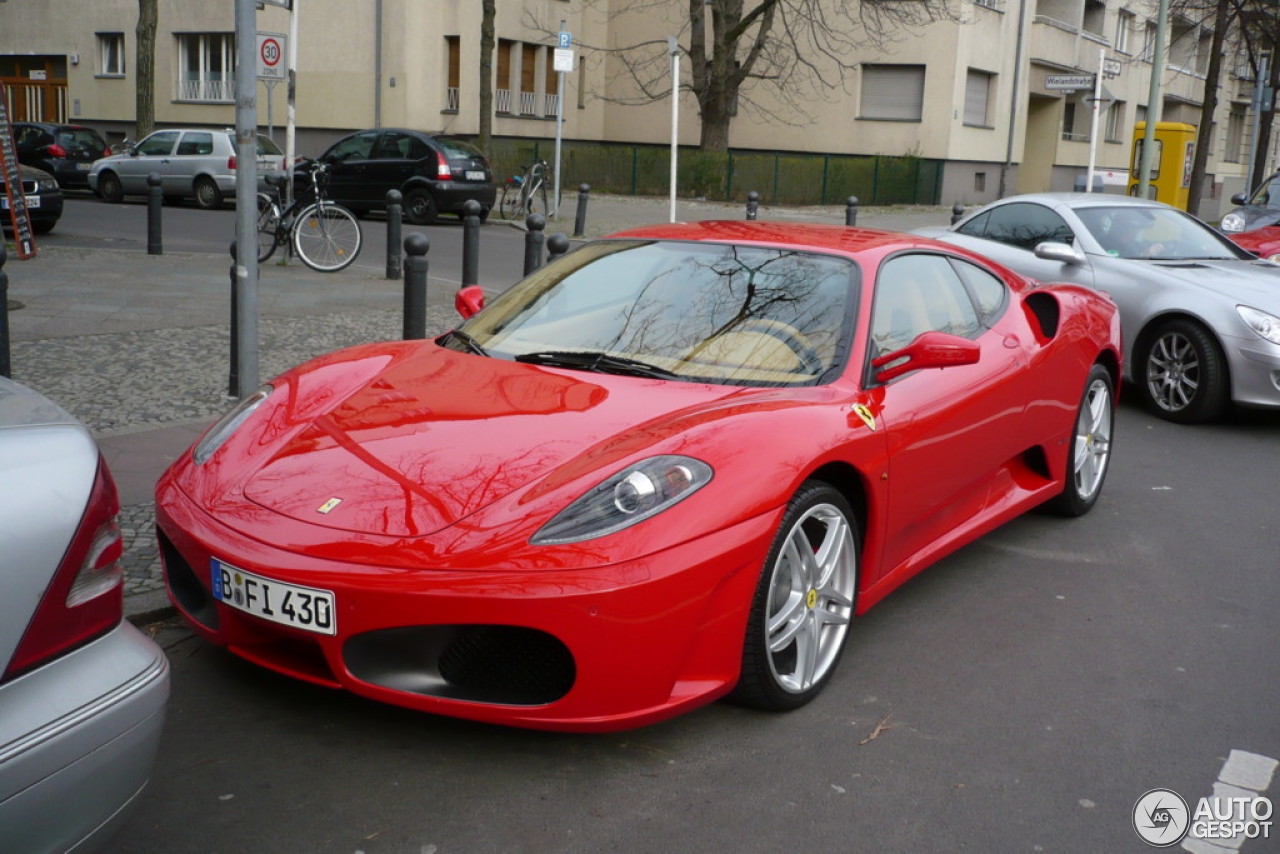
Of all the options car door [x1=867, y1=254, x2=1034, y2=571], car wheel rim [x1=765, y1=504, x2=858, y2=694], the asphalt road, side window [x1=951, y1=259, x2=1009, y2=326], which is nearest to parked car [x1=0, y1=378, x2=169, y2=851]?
the asphalt road

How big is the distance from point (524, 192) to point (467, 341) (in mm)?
18063

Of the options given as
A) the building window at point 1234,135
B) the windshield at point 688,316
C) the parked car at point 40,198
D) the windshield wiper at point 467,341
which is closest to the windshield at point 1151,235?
the windshield at point 688,316

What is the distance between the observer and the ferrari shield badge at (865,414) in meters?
4.12

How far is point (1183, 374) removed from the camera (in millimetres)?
8617

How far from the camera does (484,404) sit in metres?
4.01

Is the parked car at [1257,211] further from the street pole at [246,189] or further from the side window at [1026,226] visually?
the street pole at [246,189]

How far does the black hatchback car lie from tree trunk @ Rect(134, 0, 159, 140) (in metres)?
7.90

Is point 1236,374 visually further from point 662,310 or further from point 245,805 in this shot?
point 245,805

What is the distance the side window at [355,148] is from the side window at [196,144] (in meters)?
3.02

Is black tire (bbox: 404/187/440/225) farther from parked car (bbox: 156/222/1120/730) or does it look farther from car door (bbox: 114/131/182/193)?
parked car (bbox: 156/222/1120/730)

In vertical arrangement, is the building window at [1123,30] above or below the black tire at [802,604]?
above

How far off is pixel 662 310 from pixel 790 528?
1.17m

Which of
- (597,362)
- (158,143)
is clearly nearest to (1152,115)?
(158,143)

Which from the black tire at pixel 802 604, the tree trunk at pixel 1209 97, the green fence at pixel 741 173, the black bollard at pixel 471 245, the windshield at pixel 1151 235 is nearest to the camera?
the black tire at pixel 802 604
